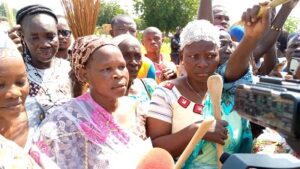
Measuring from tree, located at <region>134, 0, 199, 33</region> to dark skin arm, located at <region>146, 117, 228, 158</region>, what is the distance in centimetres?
3042

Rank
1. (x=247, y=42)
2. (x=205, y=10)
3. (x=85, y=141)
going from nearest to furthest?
(x=85, y=141)
(x=247, y=42)
(x=205, y=10)

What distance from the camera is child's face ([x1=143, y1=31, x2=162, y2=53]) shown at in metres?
5.32

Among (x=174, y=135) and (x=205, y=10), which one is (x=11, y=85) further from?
(x=205, y=10)

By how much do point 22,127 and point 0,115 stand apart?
0.12 meters

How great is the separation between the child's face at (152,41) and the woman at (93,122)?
3.43 m

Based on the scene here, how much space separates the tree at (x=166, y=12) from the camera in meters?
33.0

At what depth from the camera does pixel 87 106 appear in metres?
1.82

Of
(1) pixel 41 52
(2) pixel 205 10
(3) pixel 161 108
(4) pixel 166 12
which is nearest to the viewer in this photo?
(3) pixel 161 108

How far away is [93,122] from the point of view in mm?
1765

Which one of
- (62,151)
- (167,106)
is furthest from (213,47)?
(62,151)

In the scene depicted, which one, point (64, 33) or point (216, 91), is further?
point (64, 33)

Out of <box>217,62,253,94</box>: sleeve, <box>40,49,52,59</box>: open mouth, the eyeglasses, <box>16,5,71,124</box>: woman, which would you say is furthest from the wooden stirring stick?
the eyeglasses

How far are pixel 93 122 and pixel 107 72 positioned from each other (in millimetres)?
233

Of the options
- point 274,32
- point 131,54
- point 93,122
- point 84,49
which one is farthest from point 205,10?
point 93,122
